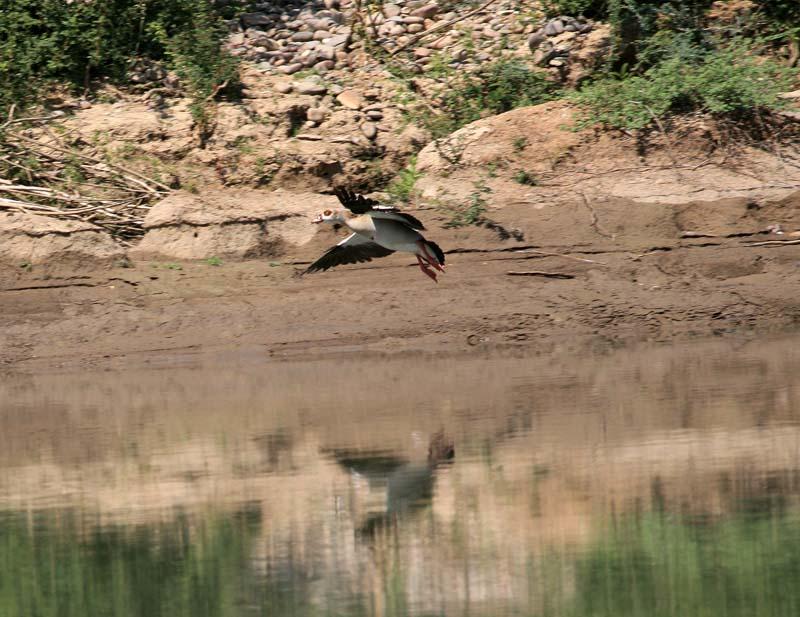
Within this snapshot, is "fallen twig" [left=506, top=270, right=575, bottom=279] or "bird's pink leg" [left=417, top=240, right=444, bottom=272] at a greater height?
"bird's pink leg" [left=417, top=240, right=444, bottom=272]

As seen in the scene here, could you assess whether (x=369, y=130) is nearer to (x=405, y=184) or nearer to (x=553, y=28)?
(x=405, y=184)

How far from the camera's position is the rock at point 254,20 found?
17.4 metres

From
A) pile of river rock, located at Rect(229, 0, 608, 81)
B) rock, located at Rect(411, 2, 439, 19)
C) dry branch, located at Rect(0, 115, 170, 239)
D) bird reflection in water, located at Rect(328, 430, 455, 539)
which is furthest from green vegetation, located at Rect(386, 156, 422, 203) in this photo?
bird reflection in water, located at Rect(328, 430, 455, 539)

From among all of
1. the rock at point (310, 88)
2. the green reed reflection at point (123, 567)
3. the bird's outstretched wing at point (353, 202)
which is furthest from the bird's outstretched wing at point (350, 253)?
the green reed reflection at point (123, 567)

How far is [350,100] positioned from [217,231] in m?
3.09

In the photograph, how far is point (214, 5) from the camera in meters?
17.2

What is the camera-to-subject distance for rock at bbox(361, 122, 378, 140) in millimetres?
15656

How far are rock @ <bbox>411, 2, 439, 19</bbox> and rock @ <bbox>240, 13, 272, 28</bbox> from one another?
74.0 inches

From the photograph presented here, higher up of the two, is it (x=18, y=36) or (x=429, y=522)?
(x=18, y=36)

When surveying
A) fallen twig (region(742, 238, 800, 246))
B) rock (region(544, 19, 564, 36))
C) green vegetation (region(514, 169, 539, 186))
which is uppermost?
rock (region(544, 19, 564, 36))

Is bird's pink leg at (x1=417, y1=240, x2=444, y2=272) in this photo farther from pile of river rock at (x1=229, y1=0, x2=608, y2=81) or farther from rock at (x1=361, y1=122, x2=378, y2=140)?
pile of river rock at (x1=229, y1=0, x2=608, y2=81)

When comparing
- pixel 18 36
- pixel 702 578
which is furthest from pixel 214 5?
pixel 702 578

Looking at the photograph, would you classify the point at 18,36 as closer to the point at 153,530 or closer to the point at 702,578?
the point at 153,530

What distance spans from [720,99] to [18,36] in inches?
311
